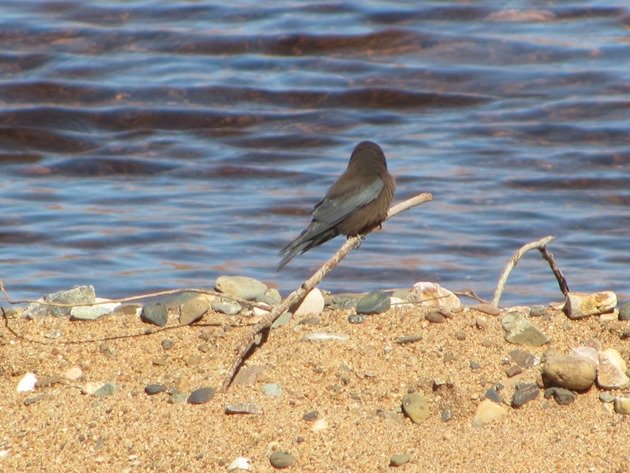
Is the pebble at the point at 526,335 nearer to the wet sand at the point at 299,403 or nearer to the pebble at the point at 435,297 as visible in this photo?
the wet sand at the point at 299,403

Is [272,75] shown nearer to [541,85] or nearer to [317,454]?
[541,85]

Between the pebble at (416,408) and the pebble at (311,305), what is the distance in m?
1.03

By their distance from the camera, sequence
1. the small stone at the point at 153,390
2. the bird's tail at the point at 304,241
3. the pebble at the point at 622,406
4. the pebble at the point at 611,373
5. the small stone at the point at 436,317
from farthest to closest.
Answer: the bird's tail at the point at 304,241 < the small stone at the point at 436,317 < the small stone at the point at 153,390 < the pebble at the point at 611,373 < the pebble at the point at 622,406

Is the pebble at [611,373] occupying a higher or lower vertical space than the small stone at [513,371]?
higher

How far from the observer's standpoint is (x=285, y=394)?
406 cm

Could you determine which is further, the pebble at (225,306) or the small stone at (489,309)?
the pebble at (225,306)

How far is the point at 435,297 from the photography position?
194 inches

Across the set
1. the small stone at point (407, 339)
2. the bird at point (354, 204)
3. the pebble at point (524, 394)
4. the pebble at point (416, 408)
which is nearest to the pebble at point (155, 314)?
the bird at point (354, 204)

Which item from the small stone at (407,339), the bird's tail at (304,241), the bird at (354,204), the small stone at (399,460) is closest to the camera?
the small stone at (399,460)

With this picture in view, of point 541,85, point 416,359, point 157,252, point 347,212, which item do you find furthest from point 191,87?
point 416,359

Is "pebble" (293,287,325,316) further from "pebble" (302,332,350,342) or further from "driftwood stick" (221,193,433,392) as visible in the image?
"driftwood stick" (221,193,433,392)

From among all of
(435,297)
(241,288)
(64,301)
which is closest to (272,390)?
(435,297)

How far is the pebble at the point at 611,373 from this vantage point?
Answer: 400cm

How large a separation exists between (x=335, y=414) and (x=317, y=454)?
0.88 feet
